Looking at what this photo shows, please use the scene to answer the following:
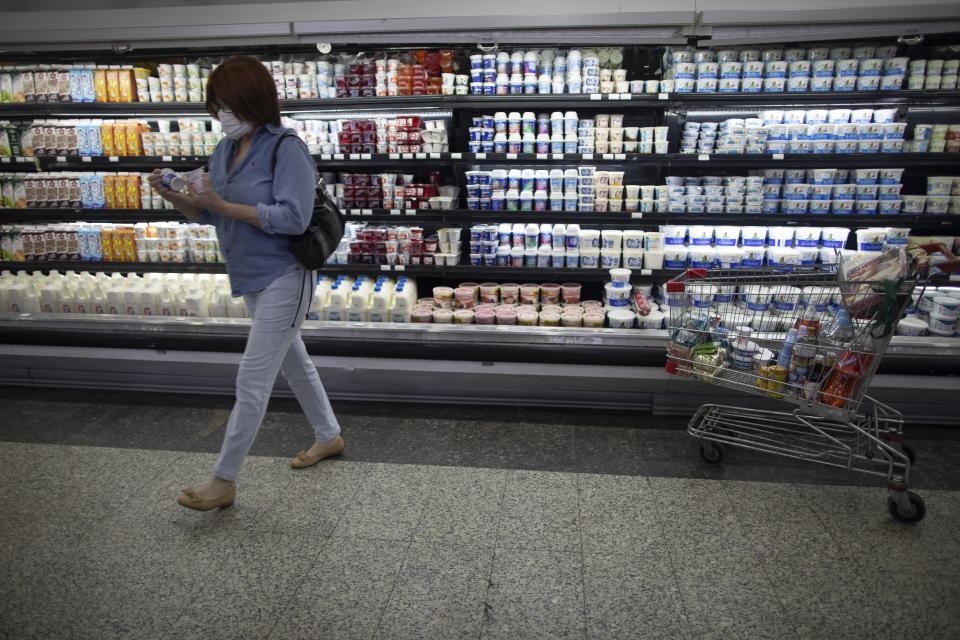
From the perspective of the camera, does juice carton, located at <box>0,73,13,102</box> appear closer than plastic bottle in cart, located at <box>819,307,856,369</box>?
No

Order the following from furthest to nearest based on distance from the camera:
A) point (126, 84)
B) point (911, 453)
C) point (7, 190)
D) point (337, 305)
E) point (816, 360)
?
1. point (7, 190)
2. point (126, 84)
3. point (337, 305)
4. point (911, 453)
5. point (816, 360)

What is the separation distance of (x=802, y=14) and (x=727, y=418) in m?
2.08

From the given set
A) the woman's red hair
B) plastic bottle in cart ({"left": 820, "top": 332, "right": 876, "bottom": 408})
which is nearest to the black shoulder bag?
the woman's red hair

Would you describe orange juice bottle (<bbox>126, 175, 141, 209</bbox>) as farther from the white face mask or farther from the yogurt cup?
the yogurt cup

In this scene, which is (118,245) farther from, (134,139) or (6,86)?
(6,86)

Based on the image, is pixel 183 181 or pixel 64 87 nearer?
pixel 183 181

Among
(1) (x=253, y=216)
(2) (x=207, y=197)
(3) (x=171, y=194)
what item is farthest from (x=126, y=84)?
(1) (x=253, y=216)

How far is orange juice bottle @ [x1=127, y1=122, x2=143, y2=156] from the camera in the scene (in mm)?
4098

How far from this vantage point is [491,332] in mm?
3672

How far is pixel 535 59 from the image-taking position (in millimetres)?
3691

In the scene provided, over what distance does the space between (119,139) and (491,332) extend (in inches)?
108

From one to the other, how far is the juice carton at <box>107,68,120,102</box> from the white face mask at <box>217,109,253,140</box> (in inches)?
88.7

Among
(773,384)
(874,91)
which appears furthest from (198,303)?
(874,91)

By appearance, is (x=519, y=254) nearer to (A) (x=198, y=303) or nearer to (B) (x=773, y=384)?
(B) (x=773, y=384)
